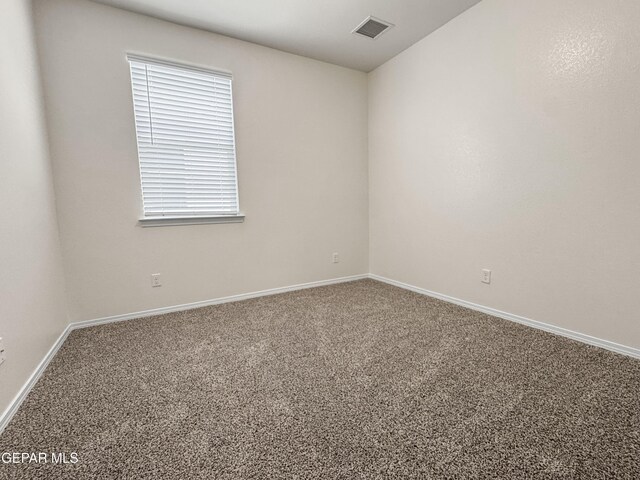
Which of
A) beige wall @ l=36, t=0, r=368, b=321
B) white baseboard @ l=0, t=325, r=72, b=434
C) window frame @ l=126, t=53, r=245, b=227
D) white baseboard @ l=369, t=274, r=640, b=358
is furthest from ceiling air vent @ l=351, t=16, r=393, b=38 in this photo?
white baseboard @ l=0, t=325, r=72, b=434

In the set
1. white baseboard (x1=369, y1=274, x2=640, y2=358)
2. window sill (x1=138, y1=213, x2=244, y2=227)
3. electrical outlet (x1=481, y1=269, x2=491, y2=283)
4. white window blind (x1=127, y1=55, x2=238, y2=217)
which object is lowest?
white baseboard (x1=369, y1=274, x2=640, y2=358)

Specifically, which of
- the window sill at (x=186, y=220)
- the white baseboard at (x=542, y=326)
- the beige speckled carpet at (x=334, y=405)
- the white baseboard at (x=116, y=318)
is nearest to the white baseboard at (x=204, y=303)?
the white baseboard at (x=116, y=318)

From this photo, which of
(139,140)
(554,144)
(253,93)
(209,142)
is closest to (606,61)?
(554,144)

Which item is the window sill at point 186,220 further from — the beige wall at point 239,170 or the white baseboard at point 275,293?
the white baseboard at point 275,293

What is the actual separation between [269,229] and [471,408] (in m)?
2.32

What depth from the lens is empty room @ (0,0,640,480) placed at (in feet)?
3.76

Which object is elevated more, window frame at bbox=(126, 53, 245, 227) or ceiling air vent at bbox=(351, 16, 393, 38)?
ceiling air vent at bbox=(351, 16, 393, 38)

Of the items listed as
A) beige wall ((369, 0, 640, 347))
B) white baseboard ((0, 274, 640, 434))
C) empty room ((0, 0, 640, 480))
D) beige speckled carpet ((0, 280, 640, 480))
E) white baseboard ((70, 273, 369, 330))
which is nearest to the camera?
beige speckled carpet ((0, 280, 640, 480))

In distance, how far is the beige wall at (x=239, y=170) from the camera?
7.05ft

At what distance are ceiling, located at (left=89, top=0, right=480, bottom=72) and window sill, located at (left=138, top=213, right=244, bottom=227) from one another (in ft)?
5.54

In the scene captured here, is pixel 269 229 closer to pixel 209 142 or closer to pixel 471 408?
pixel 209 142

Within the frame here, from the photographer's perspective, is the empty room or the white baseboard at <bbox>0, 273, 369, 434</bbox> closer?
the empty room

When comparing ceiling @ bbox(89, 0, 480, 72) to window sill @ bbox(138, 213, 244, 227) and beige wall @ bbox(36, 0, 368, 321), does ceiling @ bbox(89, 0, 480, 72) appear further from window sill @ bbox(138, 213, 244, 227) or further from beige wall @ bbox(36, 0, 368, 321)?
window sill @ bbox(138, 213, 244, 227)

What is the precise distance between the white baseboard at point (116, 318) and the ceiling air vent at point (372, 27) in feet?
8.57
